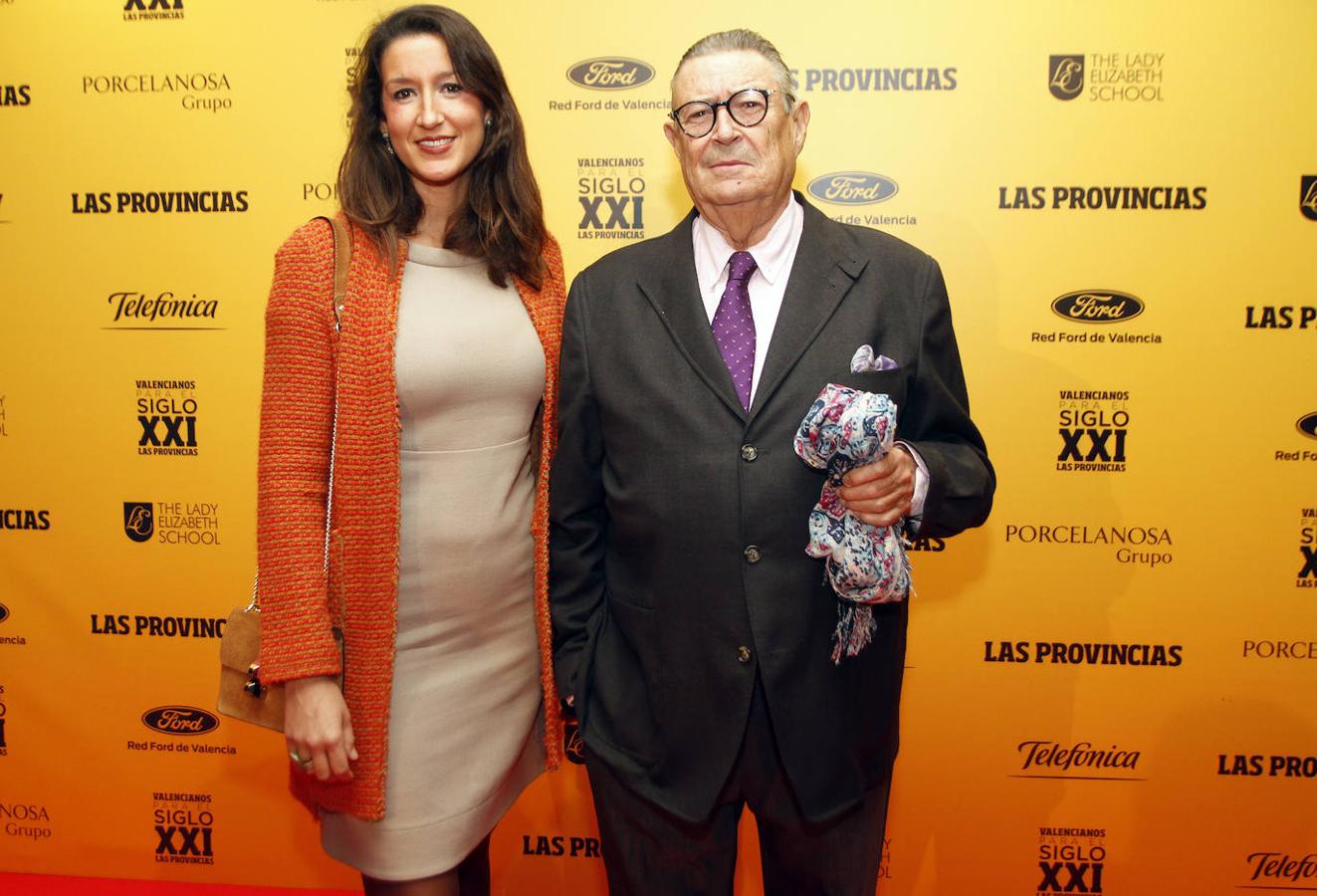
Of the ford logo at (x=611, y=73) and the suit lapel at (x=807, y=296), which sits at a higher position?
the ford logo at (x=611, y=73)

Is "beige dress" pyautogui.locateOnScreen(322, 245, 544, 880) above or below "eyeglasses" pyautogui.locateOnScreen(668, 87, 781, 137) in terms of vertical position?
below

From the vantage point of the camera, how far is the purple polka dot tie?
5.27ft

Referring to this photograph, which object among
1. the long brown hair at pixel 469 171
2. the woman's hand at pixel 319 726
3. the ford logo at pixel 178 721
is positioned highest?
the long brown hair at pixel 469 171

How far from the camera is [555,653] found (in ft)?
6.10

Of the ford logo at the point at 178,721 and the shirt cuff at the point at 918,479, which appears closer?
the shirt cuff at the point at 918,479

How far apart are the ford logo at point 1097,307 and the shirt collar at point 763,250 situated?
1.38 m

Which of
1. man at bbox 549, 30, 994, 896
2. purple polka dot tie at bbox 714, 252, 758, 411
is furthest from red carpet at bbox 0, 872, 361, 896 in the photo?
purple polka dot tie at bbox 714, 252, 758, 411

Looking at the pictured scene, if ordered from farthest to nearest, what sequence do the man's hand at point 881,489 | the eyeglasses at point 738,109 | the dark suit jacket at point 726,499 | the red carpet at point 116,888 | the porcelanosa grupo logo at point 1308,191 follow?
the red carpet at point 116,888, the porcelanosa grupo logo at point 1308,191, the eyeglasses at point 738,109, the dark suit jacket at point 726,499, the man's hand at point 881,489

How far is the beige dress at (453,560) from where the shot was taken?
167 cm

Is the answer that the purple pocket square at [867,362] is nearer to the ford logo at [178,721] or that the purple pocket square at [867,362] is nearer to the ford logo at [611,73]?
the ford logo at [611,73]

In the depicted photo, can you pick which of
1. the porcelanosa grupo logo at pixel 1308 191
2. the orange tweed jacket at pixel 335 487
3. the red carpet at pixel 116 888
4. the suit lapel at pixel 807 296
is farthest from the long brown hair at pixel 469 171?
the red carpet at pixel 116 888

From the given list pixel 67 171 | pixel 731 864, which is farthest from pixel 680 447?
pixel 67 171

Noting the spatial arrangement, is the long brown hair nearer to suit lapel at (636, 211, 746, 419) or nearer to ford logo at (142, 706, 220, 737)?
suit lapel at (636, 211, 746, 419)

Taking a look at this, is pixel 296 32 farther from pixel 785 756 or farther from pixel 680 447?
pixel 785 756
